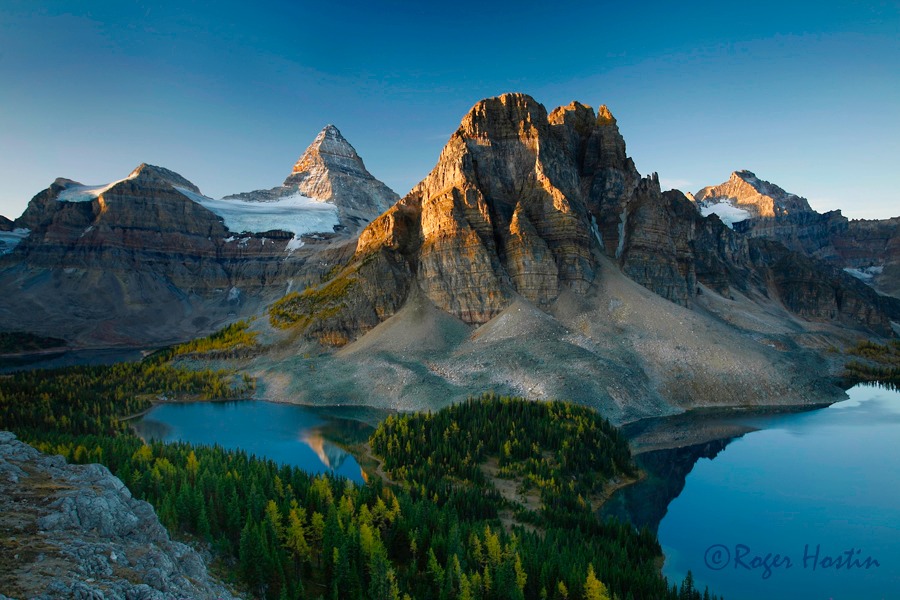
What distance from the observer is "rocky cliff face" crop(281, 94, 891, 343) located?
3947 inches

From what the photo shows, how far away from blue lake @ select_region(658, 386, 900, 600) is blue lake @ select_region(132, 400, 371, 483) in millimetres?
29494

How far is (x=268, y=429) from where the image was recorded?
69188mm

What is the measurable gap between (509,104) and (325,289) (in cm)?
5485

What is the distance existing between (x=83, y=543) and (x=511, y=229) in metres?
90.0

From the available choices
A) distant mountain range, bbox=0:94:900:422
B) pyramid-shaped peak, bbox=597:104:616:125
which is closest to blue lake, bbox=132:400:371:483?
distant mountain range, bbox=0:94:900:422

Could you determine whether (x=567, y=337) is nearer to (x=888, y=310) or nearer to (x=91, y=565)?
(x=91, y=565)

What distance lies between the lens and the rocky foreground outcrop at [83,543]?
16.7 meters

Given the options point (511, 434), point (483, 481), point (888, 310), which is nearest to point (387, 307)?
point (511, 434)

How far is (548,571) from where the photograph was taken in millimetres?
28516

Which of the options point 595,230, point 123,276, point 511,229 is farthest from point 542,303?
point 123,276

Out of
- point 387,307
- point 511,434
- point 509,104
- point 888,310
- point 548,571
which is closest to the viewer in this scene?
point 548,571

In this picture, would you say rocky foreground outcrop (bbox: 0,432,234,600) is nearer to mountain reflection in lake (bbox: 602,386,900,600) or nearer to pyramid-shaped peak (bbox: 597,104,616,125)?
mountain reflection in lake (bbox: 602,386,900,600)

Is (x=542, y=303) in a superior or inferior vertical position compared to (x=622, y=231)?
inferior

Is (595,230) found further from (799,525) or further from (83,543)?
(83,543)
